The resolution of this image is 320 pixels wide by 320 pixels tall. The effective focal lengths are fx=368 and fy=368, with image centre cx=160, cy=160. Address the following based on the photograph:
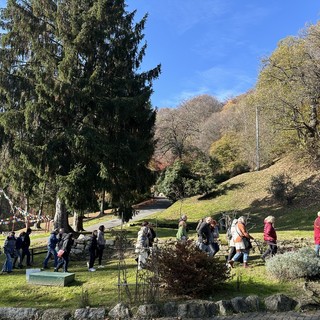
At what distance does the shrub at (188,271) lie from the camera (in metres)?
8.05

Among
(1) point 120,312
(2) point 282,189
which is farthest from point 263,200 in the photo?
(1) point 120,312

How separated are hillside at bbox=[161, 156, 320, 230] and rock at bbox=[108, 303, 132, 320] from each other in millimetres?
13989

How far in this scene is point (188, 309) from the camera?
7.30 metres

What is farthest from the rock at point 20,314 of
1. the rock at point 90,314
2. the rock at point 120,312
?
the rock at point 120,312

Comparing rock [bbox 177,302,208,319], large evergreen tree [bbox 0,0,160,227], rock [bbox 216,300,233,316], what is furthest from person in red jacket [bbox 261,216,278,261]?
large evergreen tree [bbox 0,0,160,227]

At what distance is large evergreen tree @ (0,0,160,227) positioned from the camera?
16.4 metres

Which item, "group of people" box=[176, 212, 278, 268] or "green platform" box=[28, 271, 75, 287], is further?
"group of people" box=[176, 212, 278, 268]

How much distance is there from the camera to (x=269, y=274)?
362 inches

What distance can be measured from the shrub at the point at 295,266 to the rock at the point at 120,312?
147 inches

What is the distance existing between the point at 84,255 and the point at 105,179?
3801mm

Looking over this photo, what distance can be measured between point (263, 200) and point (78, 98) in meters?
16.4

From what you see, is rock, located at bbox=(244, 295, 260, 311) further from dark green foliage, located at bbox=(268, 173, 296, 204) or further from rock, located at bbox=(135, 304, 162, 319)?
dark green foliage, located at bbox=(268, 173, 296, 204)

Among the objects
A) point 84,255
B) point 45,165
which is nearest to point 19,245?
point 84,255

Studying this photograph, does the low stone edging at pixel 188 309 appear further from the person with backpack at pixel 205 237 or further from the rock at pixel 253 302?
the person with backpack at pixel 205 237
